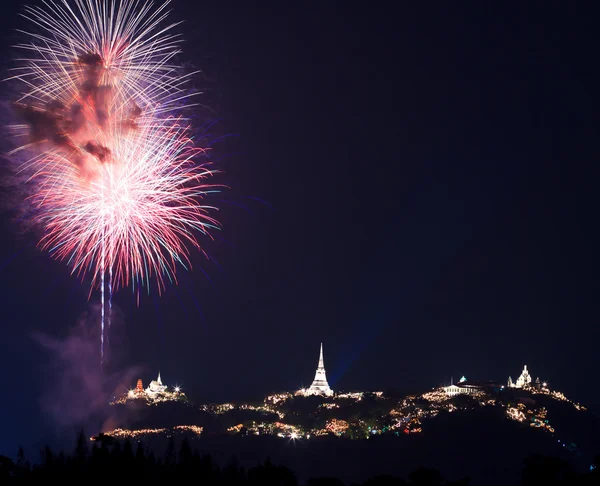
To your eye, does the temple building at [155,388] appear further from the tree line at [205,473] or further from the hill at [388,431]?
the tree line at [205,473]

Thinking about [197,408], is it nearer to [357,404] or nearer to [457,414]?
[357,404]

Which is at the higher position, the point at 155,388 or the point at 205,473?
the point at 155,388

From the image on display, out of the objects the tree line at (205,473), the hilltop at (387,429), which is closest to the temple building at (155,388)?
the hilltop at (387,429)

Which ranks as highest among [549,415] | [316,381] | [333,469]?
[316,381]

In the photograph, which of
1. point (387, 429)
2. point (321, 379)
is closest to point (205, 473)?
point (387, 429)

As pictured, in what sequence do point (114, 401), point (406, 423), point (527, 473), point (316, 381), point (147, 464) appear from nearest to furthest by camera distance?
point (527, 473) < point (147, 464) < point (406, 423) < point (114, 401) < point (316, 381)

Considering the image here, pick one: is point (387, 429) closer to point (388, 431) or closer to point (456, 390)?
point (388, 431)

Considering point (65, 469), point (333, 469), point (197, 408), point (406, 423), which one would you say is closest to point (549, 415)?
point (406, 423)

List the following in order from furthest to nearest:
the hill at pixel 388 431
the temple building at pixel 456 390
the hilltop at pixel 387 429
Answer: the temple building at pixel 456 390, the hilltop at pixel 387 429, the hill at pixel 388 431

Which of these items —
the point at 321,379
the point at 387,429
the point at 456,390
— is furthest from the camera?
the point at 321,379

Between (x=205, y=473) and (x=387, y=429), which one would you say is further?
(x=387, y=429)

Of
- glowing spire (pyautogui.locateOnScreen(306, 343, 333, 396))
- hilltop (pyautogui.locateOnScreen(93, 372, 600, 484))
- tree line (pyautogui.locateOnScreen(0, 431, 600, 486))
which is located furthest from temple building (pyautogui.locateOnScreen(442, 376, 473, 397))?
tree line (pyautogui.locateOnScreen(0, 431, 600, 486))
